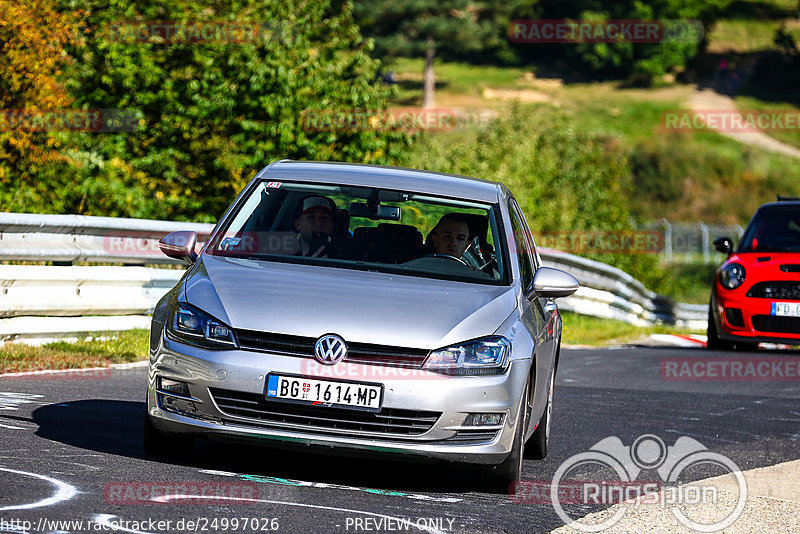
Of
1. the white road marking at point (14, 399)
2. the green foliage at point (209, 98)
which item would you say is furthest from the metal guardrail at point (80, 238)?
the green foliage at point (209, 98)

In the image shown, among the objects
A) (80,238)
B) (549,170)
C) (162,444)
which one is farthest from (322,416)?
(549,170)

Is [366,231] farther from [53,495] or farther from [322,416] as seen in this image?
[53,495]

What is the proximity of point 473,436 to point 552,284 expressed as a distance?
3.56ft

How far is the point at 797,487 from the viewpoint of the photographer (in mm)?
7043

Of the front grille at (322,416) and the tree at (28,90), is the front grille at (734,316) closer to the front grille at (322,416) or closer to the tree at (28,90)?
the tree at (28,90)

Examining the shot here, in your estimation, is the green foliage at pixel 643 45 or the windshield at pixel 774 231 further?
the green foliage at pixel 643 45

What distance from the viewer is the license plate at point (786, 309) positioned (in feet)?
48.9

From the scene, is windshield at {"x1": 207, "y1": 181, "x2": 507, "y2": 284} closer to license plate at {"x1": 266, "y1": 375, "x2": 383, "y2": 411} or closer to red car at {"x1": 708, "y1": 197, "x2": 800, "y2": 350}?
license plate at {"x1": 266, "y1": 375, "x2": 383, "y2": 411}

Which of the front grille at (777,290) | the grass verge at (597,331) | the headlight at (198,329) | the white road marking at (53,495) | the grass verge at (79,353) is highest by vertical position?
the headlight at (198,329)

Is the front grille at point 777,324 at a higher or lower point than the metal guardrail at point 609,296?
higher

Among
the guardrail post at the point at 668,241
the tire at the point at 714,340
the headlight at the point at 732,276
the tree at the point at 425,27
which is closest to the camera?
the headlight at the point at 732,276

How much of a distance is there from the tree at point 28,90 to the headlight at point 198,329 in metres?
11.9

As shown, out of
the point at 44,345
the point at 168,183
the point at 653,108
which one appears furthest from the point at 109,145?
the point at 653,108

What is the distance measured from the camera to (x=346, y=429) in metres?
5.84
